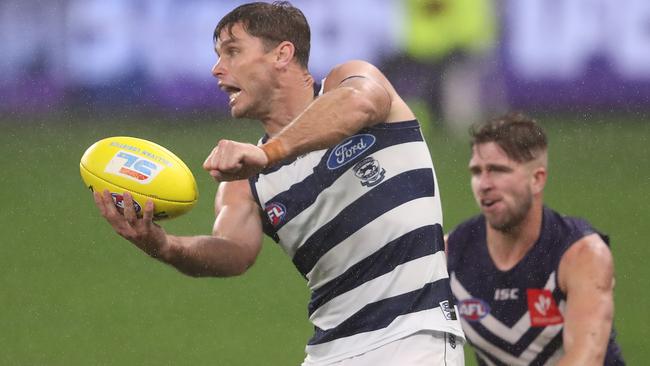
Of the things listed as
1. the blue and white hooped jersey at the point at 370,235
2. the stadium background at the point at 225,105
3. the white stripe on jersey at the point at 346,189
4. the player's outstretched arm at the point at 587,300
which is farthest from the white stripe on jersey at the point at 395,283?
the stadium background at the point at 225,105

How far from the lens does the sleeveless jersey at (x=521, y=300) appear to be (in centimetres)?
559

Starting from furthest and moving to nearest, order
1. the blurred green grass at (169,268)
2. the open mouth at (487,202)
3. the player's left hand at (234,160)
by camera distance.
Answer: the blurred green grass at (169,268)
the open mouth at (487,202)
the player's left hand at (234,160)

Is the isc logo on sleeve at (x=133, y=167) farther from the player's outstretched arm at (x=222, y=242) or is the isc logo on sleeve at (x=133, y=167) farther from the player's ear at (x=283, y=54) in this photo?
the player's ear at (x=283, y=54)

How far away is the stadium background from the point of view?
8.55 meters

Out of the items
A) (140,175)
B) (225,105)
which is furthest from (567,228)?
(225,105)

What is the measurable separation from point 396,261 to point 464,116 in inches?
219

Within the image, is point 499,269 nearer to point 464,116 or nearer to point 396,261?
point 396,261

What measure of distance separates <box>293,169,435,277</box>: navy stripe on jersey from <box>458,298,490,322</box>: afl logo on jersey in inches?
59.2

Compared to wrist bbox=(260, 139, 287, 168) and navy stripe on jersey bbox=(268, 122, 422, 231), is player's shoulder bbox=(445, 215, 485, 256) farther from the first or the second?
wrist bbox=(260, 139, 287, 168)

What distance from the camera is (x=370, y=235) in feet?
14.0

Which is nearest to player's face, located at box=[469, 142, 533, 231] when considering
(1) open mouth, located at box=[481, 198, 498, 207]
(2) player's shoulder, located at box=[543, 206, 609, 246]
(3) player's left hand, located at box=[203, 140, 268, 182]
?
(1) open mouth, located at box=[481, 198, 498, 207]

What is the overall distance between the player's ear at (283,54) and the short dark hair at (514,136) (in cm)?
165

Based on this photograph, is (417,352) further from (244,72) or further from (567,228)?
(567,228)

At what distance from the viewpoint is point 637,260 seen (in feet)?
27.7
